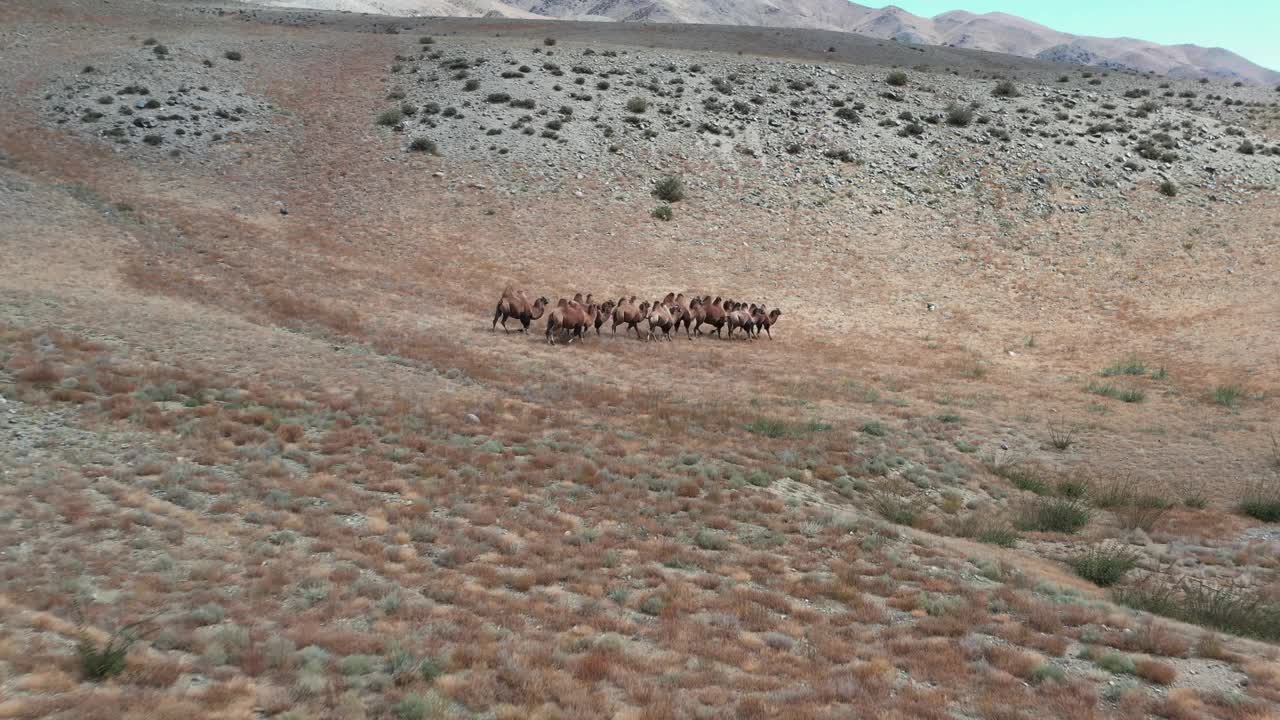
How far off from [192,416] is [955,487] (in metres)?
12.8

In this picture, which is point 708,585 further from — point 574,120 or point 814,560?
point 574,120

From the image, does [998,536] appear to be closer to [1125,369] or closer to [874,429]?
[874,429]

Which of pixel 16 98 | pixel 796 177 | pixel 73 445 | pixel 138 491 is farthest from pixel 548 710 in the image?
pixel 16 98

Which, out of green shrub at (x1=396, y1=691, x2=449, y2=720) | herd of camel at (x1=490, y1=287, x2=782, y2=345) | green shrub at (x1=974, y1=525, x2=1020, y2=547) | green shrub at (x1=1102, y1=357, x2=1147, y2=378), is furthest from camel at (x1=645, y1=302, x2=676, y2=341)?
green shrub at (x1=396, y1=691, x2=449, y2=720)

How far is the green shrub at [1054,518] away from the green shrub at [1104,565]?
1260 mm

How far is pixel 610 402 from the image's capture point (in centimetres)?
1634

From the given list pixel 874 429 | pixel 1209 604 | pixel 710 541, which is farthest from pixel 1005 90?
pixel 710 541

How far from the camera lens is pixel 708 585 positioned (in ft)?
28.5

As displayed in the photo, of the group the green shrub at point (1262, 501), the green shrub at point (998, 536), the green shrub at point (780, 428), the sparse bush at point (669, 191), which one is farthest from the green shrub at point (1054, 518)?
the sparse bush at point (669, 191)

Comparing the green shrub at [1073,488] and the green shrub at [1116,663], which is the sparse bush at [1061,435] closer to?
the green shrub at [1073,488]

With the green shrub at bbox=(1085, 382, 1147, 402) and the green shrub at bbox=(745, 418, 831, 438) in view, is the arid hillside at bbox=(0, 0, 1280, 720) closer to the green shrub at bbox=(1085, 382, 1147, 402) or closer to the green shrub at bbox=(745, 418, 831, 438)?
the green shrub at bbox=(745, 418, 831, 438)

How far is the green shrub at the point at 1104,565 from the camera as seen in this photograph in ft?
31.9

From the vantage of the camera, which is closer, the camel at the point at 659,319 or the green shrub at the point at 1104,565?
the green shrub at the point at 1104,565

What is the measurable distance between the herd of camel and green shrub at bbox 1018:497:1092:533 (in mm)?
12980
